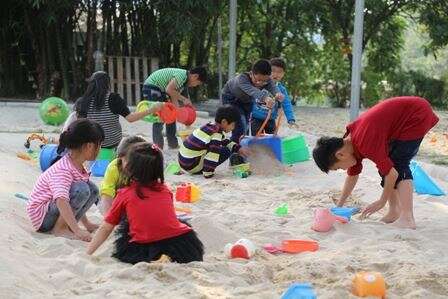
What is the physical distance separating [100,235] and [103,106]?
7.93ft

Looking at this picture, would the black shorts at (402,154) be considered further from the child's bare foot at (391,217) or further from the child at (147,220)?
the child at (147,220)

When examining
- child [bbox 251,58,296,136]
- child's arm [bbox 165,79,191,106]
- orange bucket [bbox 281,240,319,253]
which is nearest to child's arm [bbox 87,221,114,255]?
orange bucket [bbox 281,240,319,253]

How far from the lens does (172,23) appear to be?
10.1 m

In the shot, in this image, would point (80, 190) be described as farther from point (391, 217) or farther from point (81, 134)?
point (391, 217)

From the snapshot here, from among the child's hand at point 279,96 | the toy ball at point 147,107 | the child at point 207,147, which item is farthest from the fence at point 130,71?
the child at point 207,147

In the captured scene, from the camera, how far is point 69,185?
3.44 m

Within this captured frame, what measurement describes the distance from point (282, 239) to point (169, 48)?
8208 mm

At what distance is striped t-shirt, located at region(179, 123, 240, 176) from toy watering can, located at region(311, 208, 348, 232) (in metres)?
1.88

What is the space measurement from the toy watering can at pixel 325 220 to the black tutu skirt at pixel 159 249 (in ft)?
3.22

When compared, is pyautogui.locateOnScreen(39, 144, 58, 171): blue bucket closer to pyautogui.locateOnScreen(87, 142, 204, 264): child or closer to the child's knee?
the child's knee

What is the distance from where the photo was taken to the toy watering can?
12.3ft

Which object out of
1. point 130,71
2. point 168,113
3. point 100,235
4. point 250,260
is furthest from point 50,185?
point 130,71

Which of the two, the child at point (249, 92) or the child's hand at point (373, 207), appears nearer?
the child's hand at point (373, 207)

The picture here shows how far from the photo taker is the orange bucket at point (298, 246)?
11.1ft
